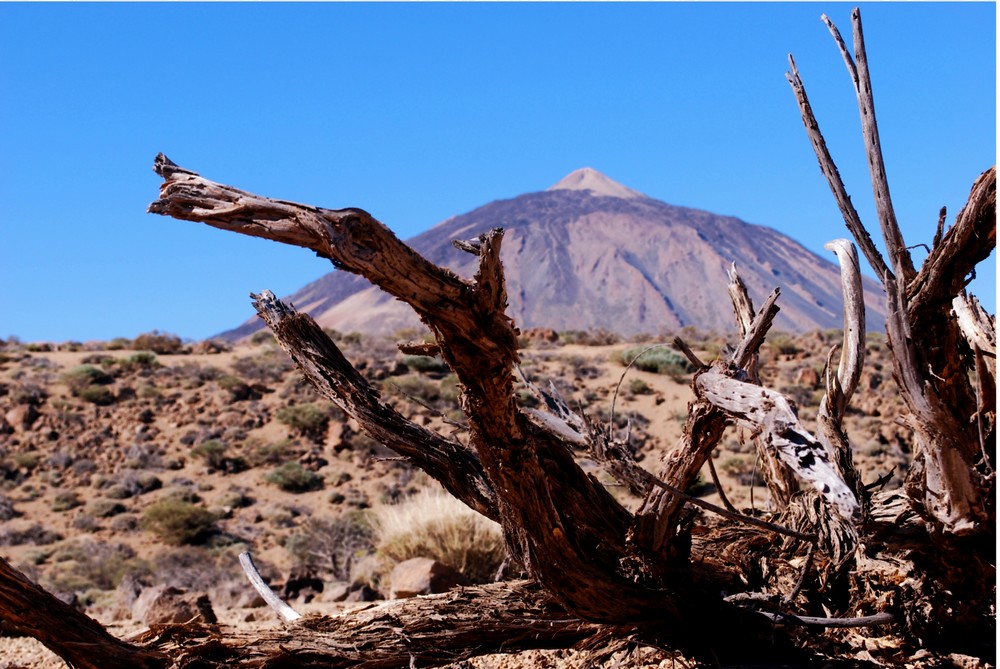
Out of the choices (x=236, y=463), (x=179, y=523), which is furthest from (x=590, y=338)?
(x=179, y=523)

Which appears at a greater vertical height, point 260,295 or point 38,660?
point 260,295

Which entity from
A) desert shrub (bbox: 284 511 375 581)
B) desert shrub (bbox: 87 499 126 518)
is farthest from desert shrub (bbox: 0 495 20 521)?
desert shrub (bbox: 284 511 375 581)

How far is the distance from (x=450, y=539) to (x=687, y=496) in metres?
6.85

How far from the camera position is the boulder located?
8.94 m

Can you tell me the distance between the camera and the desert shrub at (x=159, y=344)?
115 ft

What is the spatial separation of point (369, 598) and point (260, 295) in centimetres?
552

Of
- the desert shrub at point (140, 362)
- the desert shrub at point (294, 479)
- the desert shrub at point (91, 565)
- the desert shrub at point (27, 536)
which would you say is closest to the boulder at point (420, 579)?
the desert shrub at point (91, 565)

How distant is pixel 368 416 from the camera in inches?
201

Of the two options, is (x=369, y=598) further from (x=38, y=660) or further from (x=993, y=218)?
(x=993, y=218)

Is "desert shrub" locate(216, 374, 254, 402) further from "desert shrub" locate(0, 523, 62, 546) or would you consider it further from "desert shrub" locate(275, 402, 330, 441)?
"desert shrub" locate(0, 523, 62, 546)

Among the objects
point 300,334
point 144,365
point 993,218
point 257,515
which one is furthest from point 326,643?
point 144,365

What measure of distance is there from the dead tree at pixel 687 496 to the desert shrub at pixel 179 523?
1341 centimetres

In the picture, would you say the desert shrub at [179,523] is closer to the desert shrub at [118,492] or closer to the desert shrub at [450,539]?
the desert shrub at [118,492]

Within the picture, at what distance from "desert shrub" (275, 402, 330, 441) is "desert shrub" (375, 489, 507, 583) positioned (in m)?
12.9
